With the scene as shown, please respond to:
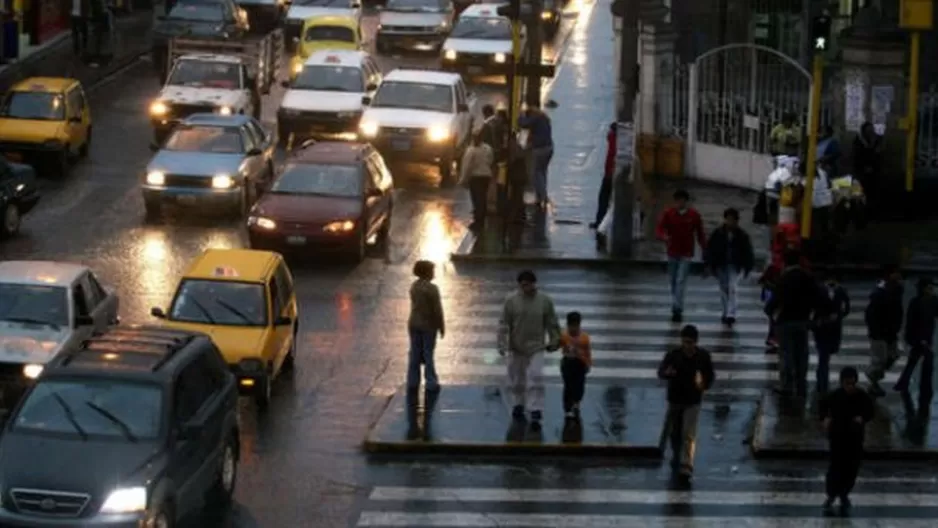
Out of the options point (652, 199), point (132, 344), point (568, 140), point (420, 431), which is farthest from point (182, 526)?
point (568, 140)

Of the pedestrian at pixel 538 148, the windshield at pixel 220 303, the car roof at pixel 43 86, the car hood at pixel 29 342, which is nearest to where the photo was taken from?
the car hood at pixel 29 342

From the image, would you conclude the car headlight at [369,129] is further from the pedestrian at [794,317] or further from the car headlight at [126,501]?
the car headlight at [126,501]

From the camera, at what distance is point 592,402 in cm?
2450

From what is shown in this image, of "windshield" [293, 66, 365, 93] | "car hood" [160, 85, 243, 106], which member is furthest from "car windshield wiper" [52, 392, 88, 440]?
"windshield" [293, 66, 365, 93]

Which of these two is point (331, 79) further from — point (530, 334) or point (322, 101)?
point (530, 334)

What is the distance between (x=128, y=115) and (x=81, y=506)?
3026cm

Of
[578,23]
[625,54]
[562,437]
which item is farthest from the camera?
[578,23]

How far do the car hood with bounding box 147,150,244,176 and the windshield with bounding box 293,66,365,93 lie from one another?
8194mm

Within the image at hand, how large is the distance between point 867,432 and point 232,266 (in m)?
7.21

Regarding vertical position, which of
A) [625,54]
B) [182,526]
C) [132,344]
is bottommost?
[182,526]

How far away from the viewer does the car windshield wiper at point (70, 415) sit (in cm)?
1871

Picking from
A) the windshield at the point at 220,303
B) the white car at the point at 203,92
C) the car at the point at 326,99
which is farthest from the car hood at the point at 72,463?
the car at the point at 326,99

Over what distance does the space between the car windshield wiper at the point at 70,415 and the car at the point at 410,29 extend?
38408 millimetres

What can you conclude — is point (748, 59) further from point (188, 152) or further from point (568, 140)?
point (188, 152)
